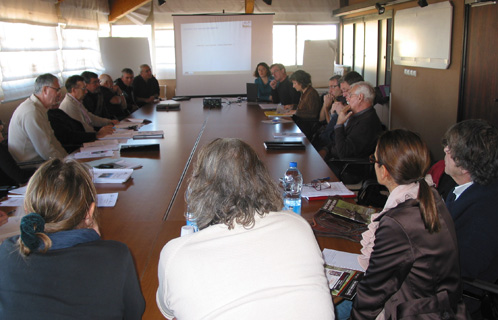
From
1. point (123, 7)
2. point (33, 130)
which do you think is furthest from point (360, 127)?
point (123, 7)

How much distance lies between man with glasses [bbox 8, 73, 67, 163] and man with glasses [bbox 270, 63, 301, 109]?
3532 millimetres

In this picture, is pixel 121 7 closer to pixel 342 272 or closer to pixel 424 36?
pixel 424 36

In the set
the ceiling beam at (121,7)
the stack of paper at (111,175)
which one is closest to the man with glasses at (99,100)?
the stack of paper at (111,175)

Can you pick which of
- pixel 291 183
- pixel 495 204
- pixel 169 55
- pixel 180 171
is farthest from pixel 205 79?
pixel 495 204

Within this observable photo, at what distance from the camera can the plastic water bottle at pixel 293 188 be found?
218cm

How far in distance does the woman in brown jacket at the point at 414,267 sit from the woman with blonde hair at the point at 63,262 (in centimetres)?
75

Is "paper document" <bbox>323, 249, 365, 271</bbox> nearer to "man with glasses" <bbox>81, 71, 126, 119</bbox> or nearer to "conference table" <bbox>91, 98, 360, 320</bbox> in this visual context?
"conference table" <bbox>91, 98, 360, 320</bbox>

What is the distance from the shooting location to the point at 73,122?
4.50 meters

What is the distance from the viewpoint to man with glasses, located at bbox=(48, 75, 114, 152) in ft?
13.8

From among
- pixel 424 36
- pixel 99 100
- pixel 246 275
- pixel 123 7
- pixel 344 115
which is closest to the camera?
pixel 246 275

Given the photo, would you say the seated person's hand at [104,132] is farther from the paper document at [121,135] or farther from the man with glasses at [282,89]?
the man with glasses at [282,89]

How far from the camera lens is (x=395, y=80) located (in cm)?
778

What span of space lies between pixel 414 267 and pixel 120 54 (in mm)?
8782

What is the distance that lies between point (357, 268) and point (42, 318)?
1.06m
